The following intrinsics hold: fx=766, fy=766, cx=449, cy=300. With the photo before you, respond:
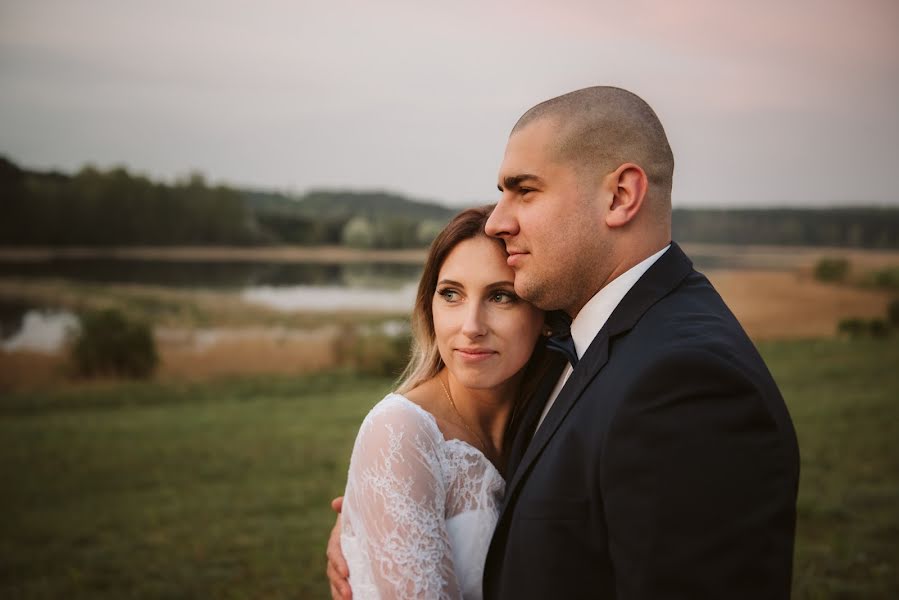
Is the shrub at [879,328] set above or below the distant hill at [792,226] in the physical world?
below

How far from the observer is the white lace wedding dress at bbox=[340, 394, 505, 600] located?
230 cm

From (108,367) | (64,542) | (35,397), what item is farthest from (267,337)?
(64,542)

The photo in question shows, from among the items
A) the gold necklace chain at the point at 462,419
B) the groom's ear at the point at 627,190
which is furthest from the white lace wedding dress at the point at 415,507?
the groom's ear at the point at 627,190

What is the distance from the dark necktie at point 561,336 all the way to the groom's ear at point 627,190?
38cm

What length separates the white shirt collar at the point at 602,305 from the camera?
7.17 feet

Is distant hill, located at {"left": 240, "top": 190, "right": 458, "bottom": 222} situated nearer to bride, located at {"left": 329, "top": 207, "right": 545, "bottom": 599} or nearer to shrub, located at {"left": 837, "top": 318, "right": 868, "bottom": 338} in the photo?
shrub, located at {"left": 837, "top": 318, "right": 868, "bottom": 338}

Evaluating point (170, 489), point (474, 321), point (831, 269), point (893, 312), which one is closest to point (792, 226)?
point (831, 269)

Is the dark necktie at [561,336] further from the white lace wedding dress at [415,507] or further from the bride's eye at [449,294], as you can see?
the white lace wedding dress at [415,507]

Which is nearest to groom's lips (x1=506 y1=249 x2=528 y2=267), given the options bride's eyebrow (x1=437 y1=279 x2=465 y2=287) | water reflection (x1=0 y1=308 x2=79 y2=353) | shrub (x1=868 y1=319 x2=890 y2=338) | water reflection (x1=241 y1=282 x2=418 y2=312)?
bride's eyebrow (x1=437 y1=279 x2=465 y2=287)

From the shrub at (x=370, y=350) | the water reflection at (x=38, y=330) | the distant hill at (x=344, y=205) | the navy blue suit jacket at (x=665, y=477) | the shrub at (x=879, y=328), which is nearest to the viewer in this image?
the navy blue suit jacket at (x=665, y=477)

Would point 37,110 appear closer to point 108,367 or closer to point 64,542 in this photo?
point 108,367

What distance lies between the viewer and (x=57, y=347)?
1309cm

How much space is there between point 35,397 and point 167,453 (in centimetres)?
438

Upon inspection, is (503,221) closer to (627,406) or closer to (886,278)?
(627,406)
